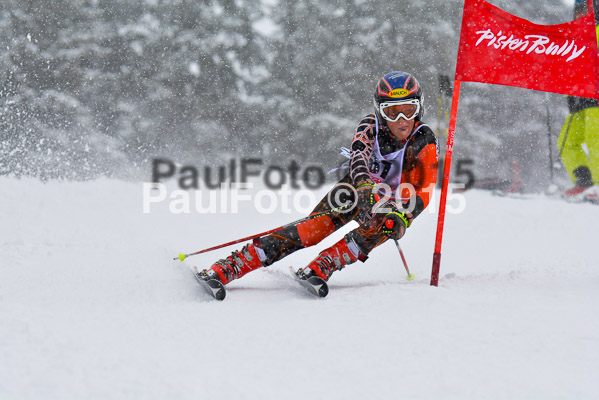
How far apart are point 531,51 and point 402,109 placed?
1.08m

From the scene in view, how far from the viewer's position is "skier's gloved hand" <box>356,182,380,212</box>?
13.8 ft

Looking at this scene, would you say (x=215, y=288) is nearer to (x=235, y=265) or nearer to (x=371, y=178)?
(x=235, y=265)

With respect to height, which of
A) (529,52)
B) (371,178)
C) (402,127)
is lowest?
(371,178)

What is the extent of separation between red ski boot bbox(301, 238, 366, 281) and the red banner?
1.67 metres

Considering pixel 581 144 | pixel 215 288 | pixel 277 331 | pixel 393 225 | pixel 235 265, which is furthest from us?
pixel 581 144

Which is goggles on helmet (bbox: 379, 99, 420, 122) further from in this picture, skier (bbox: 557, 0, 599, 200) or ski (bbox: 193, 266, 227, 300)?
skier (bbox: 557, 0, 599, 200)

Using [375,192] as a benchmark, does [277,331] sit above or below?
below

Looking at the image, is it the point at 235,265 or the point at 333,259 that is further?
the point at 333,259

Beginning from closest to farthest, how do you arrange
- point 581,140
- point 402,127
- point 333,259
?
1. point 333,259
2. point 402,127
3. point 581,140

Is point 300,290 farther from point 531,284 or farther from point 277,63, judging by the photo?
point 277,63

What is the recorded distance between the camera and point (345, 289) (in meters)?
4.03

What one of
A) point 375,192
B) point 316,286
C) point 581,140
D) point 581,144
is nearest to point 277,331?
point 316,286

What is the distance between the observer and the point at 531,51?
4.20 m

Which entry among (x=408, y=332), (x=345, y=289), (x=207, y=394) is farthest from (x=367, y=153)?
(x=207, y=394)
